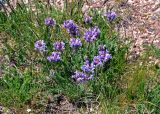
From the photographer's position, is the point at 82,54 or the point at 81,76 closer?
the point at 81,76

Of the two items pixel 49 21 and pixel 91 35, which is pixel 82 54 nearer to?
pixel 91 35

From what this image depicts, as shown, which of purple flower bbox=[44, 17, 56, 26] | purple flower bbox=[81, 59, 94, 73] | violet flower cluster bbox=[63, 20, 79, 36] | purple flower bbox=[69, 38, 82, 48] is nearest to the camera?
purple flower bbox=[81, 59, 94, 73]

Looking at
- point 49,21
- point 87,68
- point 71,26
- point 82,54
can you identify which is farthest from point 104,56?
point 49,21

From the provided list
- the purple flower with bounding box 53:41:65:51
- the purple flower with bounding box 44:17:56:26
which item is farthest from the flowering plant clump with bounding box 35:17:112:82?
the purple flower with bounding box 44:17:56:26

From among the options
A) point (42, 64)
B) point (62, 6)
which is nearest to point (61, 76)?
point (42, 64)

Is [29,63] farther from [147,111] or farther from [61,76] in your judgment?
[147,111]

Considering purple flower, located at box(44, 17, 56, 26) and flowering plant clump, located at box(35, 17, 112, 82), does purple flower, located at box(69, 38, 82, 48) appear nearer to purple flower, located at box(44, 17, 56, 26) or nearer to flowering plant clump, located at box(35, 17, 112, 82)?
flowering plant clump, located at box(35, 17, 112, 82)

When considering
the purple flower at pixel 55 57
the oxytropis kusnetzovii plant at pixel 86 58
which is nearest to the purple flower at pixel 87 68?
the oxytropis kusnetzovii plant at pixel 86 58

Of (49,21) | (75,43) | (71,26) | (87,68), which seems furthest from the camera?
(49,21)

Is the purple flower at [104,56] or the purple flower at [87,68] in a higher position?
the purple flower at [104,56]

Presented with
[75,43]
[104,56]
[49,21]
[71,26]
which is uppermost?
[49,21]

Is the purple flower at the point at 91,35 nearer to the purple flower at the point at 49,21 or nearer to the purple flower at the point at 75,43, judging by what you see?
the purple flower at the point at 75,43
